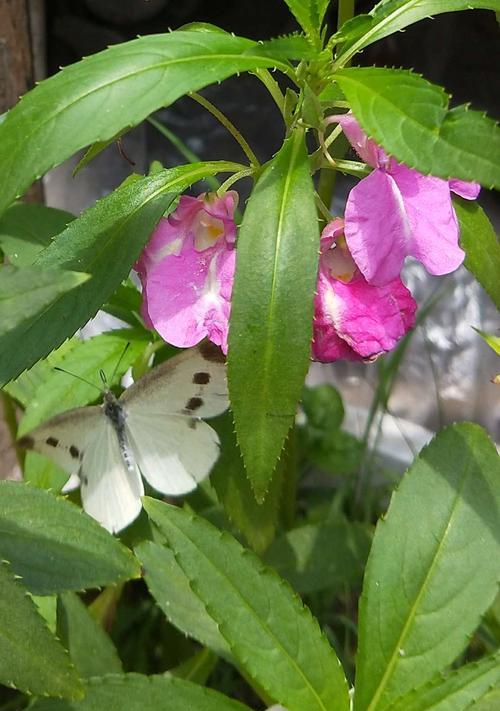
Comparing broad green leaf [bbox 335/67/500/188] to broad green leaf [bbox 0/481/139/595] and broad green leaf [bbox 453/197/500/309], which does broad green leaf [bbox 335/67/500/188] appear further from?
broad green leaf [bbox 0/481/139/595]

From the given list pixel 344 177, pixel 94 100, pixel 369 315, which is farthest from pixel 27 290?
pixel 344 177

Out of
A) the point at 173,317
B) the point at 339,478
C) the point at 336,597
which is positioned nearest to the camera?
the point at 173,317

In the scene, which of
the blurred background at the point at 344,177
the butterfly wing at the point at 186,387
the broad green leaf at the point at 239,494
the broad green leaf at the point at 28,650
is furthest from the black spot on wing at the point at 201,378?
the blurred background at the point at 344,177

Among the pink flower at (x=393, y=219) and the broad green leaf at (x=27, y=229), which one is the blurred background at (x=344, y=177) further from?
the pink flower at (x=393, y=219)

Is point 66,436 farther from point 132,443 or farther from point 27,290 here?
point 27,290

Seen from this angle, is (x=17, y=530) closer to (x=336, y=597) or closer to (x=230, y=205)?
(x=230, y=205)

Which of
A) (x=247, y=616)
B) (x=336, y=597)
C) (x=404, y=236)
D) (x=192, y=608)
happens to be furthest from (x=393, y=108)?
(x=336, y=597)
